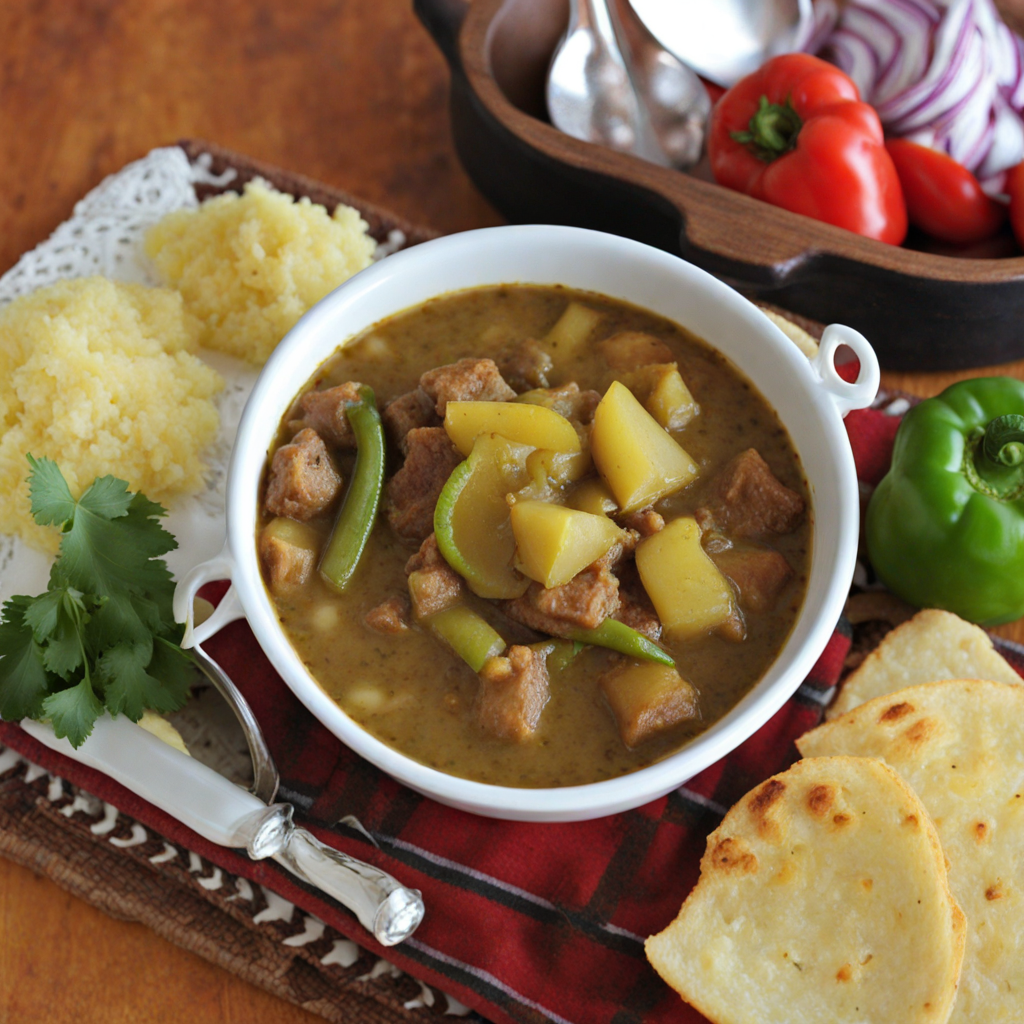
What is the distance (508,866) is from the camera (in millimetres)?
3104

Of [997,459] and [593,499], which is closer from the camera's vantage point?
[593,499]

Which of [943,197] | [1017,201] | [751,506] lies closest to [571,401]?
[751,506]

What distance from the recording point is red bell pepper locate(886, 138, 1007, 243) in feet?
14.0

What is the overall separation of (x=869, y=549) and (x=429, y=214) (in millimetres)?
2317

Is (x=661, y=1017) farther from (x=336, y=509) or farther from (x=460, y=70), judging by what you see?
(x=460, y=70)

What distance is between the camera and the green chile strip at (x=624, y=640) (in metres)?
2.84

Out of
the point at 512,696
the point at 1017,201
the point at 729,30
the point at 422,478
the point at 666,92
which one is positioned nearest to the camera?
the point at 512,696

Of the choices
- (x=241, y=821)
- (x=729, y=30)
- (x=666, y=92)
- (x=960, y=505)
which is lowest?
(x=241, y=821)

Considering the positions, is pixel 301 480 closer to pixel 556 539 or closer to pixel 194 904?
pixel 556 539

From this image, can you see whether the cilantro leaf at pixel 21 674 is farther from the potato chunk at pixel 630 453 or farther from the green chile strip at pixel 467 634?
the potato chunk at pixel 630 453

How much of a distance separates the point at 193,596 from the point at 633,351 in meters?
1.49

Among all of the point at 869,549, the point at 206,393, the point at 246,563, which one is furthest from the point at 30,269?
the point at 869,549

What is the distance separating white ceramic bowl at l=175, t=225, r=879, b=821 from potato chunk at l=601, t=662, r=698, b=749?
0.31 feet

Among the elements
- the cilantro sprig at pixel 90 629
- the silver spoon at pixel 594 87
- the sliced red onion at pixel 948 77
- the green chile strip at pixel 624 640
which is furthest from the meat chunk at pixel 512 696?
the sliced red onion at pixel 948 77
